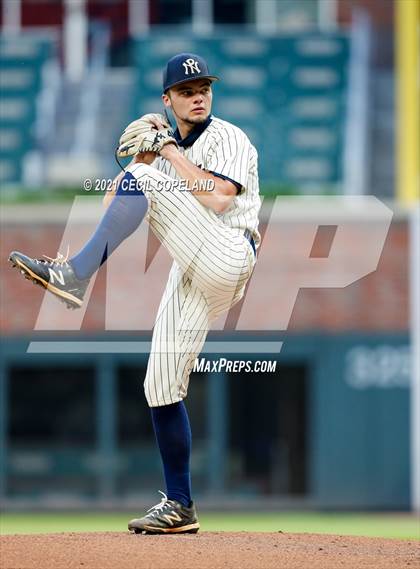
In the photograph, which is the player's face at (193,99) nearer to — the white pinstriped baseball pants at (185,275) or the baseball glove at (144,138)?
the baseball glove at (144,138)

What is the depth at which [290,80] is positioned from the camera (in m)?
14.8

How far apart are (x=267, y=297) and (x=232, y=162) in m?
8.49

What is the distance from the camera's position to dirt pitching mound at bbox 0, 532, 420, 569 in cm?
432

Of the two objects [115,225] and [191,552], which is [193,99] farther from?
[191,552]

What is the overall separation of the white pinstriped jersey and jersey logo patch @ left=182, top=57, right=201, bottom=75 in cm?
23

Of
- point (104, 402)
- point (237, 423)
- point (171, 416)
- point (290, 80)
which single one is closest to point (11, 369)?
point (104, 402)

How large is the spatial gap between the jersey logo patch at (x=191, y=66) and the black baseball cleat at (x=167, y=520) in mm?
1641

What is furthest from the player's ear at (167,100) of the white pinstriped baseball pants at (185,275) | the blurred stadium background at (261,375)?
the blurred stadium background at (261,375)

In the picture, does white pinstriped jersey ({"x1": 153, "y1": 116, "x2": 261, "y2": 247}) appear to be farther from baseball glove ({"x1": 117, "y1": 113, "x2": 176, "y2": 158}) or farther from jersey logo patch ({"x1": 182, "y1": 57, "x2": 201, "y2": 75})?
jersey logo patch ({"x1": 182, "y1": 57, "x2": 201, "y2": 75})

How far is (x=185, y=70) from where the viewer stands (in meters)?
4.89

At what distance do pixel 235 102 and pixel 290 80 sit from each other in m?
0.73

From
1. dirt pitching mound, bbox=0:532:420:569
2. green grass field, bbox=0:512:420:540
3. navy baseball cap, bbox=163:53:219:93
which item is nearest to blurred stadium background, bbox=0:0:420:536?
green grass field, bbox=0:512:420:540

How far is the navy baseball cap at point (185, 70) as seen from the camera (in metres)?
4.89

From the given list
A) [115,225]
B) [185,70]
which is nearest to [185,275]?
[115,225]
